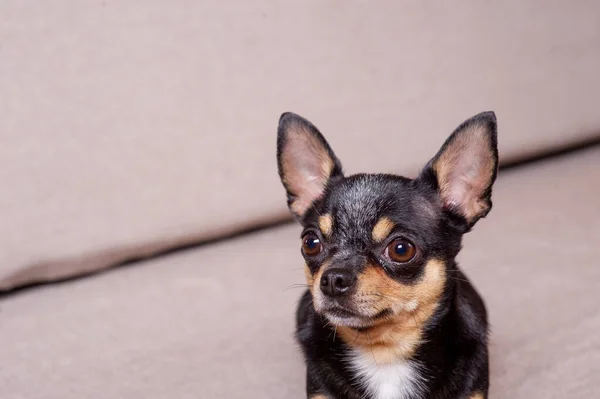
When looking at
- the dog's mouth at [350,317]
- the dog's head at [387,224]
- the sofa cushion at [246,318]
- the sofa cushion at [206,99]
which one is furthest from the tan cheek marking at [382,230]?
the sofa cushion at [206,99]

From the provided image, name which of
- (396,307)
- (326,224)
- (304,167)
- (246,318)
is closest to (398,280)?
(396,307)

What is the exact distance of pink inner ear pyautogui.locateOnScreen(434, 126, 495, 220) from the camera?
1.20 metres

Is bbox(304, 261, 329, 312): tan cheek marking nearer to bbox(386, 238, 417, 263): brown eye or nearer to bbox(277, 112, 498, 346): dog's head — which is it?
bbox(277, 112, 498, 346): dog's head

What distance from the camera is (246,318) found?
1.71 m

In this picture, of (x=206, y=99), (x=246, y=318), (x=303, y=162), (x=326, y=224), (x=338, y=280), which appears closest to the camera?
(x=338, y=280)

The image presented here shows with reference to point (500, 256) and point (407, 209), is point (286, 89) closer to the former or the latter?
point (500, 256)

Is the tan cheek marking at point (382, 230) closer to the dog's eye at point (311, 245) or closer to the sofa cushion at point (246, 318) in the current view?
the dog's eye at point (311, 245)

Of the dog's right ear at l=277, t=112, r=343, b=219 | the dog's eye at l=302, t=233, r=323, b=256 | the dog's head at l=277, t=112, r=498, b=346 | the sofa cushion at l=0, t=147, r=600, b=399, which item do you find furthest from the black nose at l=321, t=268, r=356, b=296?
the sofa cushion at l=0, t=147, r=600, b=399

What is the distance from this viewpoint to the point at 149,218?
2018mm

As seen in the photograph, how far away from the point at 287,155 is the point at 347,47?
90 centimetres

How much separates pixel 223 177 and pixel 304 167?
0.77 meters

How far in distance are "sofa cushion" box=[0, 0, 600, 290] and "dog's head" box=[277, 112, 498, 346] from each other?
2.49ft

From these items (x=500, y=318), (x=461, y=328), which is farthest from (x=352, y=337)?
(x=500, y=318)

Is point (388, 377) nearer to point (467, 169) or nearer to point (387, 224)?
point (387, 224)
